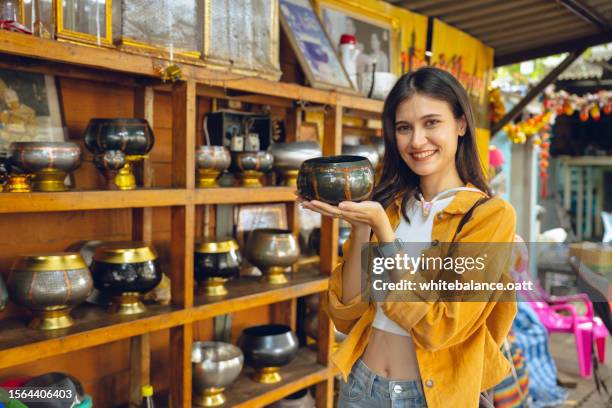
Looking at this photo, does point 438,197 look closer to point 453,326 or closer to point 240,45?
point 453,326

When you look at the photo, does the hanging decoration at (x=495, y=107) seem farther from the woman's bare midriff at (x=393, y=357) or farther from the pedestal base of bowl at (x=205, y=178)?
the woman's bare midriff at (x=393, y=357)

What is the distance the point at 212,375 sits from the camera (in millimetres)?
2152

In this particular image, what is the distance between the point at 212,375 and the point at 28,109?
1.17 m

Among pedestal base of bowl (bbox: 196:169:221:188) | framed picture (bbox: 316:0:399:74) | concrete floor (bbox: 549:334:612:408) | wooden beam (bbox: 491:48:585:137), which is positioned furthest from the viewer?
wooden beam (bbox: 491:48:585:137)

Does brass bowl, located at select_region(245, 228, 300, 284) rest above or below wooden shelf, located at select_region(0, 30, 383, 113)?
below

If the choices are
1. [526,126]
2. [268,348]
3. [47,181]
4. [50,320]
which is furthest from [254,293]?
[526,126]

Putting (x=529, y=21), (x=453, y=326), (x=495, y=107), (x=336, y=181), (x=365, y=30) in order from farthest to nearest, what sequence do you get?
(x=495, y=107) → (x=529, y=21) → (x=365, y=30) → (x=336, y=181) → (x=453, y=326)

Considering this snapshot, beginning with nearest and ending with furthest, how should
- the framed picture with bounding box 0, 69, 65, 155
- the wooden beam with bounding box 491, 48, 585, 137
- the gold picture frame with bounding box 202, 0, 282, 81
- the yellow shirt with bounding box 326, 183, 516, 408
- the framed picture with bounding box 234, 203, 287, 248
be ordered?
the yellow shirt with bounding box 326, 183, 516, 408 < the framed picture with bounding box 0, 69, 65, 155 < the gold picture frame with bounding box 202, 0, 282, 81 < the framed picture with bounding box 234, 203, 287, 248 < the wooden beam with bounding box 491, 48, 585, 137

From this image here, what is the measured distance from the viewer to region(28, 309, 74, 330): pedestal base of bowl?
1.72m

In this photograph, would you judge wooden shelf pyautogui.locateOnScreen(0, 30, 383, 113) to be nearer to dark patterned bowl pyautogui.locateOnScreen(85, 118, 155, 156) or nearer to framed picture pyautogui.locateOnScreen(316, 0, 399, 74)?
dark patterned bowl pyautogui.locateOnScreen(85, 118, 155, 156)

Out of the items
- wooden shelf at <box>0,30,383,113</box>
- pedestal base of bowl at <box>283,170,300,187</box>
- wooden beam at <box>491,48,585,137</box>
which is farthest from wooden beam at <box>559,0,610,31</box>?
pedestal base of bowl at <box>283,170,300,187</box>

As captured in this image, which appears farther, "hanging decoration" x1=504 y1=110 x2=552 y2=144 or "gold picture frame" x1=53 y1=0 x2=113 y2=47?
"hanging decoration" x1=504 y1=110 x2=552 y2=144

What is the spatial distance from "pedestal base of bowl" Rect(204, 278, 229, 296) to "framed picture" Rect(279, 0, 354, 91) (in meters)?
0.95

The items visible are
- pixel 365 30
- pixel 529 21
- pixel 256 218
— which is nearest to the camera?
pixel 256 218
